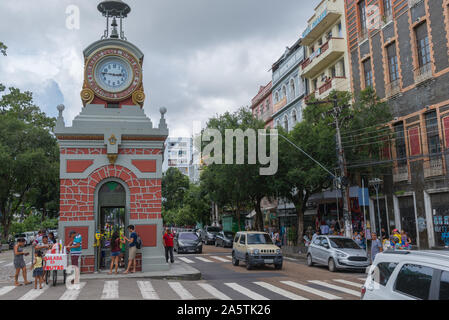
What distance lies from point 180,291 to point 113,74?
33.2 ft

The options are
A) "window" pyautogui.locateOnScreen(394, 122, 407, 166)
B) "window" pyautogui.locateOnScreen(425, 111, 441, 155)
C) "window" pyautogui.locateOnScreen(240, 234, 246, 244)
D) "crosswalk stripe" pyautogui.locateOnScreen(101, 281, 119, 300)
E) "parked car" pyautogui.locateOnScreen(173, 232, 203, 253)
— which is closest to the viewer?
"crosswalk stripe" pyautogui.locateOnScreen(101, 281, 119, 300)

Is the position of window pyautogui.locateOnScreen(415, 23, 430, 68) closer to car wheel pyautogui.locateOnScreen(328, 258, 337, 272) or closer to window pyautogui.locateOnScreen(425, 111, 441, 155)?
window pyautogui.locateOnScreen(425, 111, 441, 155)

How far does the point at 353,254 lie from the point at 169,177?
60381mm

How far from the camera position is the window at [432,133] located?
22.7m

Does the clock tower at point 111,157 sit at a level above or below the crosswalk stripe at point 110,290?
above

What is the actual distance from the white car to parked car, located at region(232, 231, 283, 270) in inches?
472

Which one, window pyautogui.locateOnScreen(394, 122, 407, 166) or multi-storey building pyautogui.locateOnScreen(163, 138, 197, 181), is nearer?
window pyautogui.locateOnScreen(394, 122, 407, 166)

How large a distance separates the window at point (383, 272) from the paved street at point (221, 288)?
18.0ft

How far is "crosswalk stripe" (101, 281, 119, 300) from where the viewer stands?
10.6m

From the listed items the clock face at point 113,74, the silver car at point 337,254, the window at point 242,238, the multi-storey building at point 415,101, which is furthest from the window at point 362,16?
the clock face at point 113,74

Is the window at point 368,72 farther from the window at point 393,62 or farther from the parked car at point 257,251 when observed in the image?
the parked car at point 257,251

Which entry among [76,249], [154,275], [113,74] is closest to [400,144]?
[113,74]

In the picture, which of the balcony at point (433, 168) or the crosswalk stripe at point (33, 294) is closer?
the crosswalk stripe at point (33, 294)

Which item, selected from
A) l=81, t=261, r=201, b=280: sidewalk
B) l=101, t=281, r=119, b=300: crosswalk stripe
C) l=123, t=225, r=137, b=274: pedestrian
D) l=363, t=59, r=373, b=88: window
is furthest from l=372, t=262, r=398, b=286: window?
l=363, t=59, r=373, b=88: window
